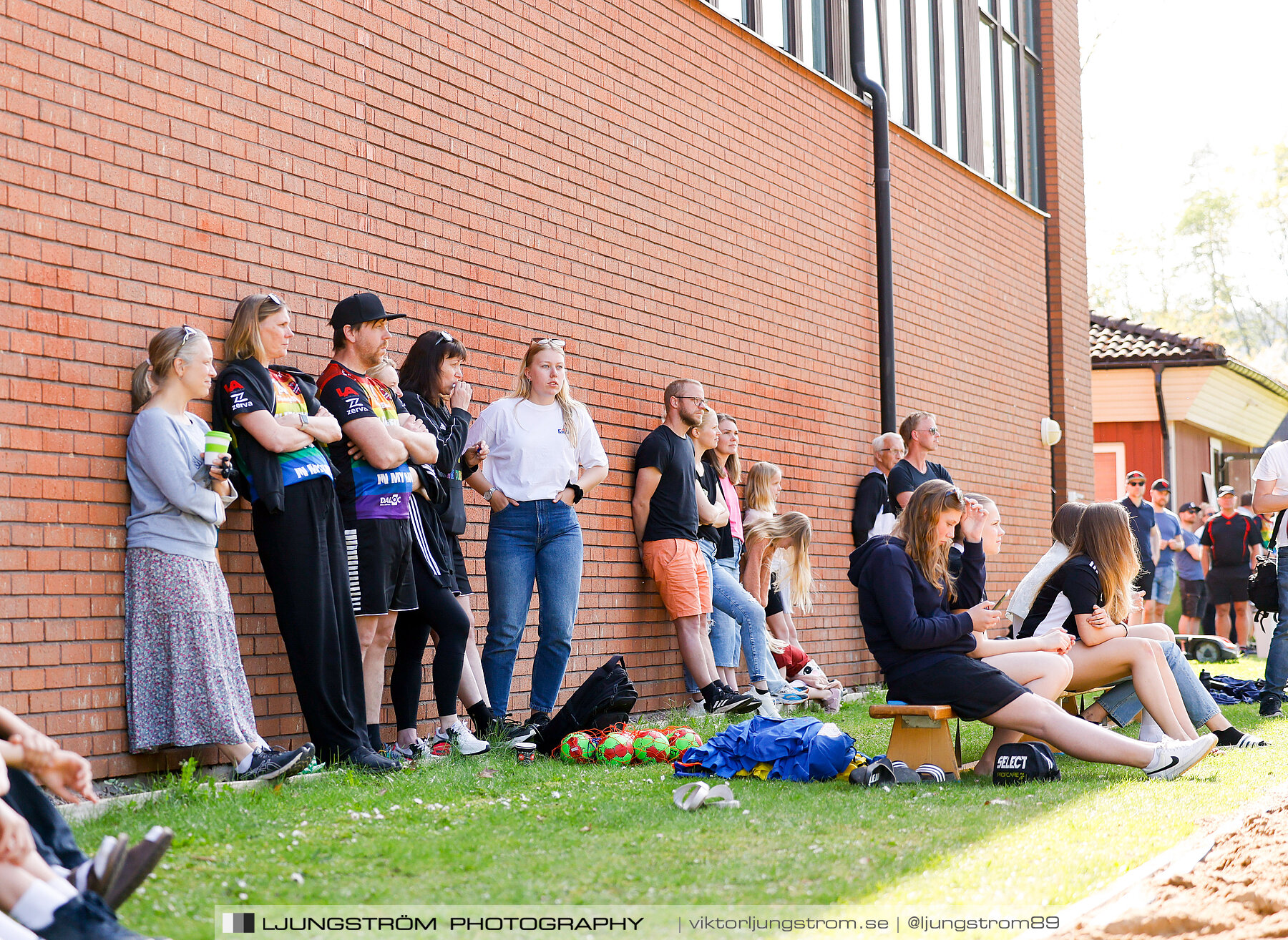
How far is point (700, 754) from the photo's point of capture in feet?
21.9

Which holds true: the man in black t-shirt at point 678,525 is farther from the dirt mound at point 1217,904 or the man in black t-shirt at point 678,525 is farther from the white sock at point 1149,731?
the dirt mound at point 1217,904

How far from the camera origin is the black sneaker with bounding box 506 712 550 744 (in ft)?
23.0

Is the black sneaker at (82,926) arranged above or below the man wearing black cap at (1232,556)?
below

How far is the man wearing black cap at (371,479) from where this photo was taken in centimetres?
645

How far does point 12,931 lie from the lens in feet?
9.80

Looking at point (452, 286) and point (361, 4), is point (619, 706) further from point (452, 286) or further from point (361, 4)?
point (361, 4)

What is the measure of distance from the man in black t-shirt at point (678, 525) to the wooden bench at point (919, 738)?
2566 millimetres

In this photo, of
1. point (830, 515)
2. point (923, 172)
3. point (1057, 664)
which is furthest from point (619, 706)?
point (923, 172)

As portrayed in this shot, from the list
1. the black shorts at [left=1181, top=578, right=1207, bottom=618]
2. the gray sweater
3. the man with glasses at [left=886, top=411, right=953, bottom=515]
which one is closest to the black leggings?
the gray sweater

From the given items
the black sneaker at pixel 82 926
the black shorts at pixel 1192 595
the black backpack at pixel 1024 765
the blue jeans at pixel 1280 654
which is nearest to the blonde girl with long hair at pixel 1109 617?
the black backpack at pixel 1024 765

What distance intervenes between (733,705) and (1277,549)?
4.22 m

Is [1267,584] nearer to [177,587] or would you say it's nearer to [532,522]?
[532,522]

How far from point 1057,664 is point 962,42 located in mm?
10599

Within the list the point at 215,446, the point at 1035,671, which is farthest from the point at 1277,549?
the point at 215,446
